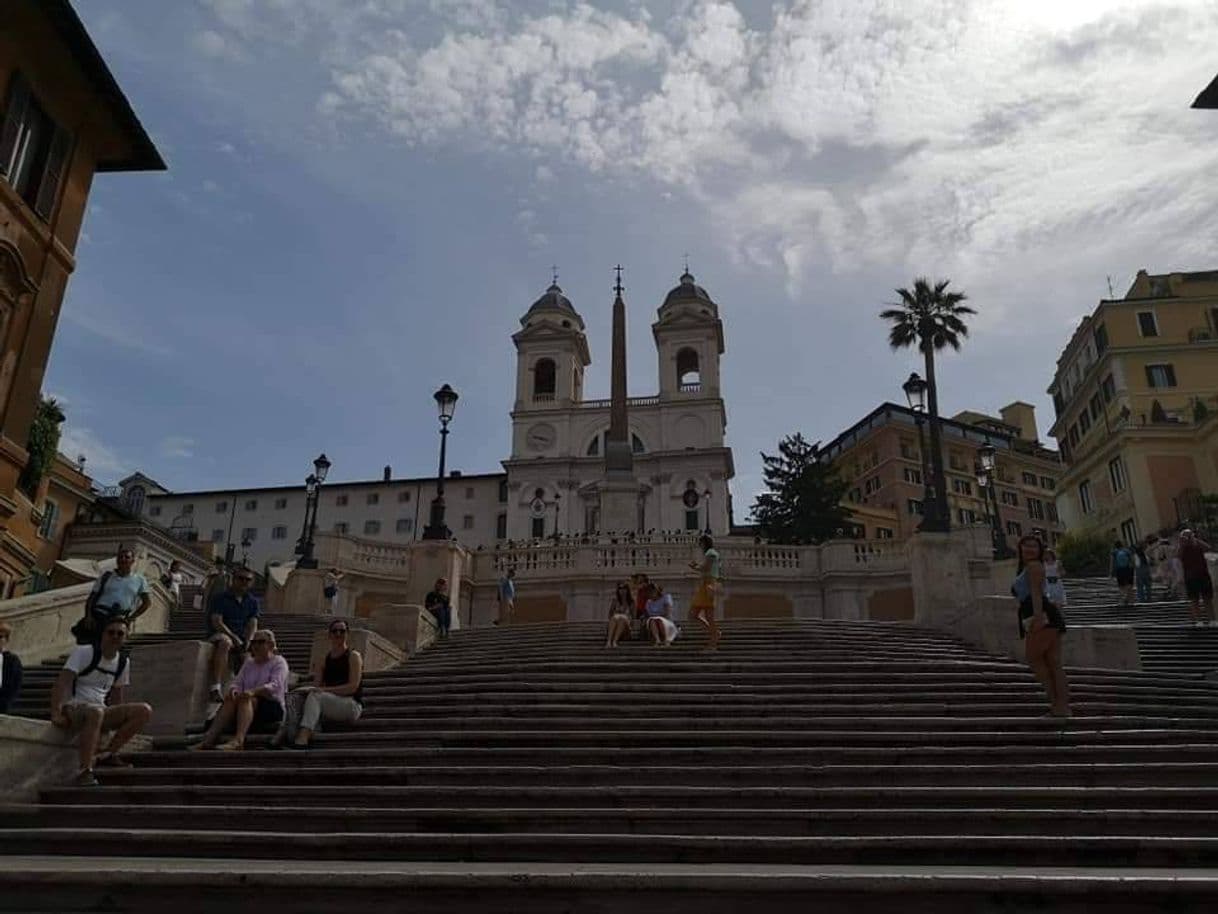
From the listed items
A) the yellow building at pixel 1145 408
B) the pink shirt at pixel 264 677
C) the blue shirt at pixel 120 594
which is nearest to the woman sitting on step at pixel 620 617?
the pink shirt at pixel 264 677

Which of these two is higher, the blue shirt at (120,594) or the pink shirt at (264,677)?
the blue shirt at (120,594)

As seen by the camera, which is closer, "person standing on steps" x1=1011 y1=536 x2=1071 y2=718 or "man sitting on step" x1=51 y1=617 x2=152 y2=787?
"man sitting on step" x1=51 y1=617 x2=152 y2=787

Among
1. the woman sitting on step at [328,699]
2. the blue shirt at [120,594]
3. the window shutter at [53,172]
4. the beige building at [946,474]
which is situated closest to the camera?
the woman sitting on step at [328,699]

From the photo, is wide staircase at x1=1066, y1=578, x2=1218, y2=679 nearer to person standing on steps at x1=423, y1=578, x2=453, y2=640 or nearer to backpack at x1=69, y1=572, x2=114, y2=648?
person standing on steps at x1=423, y1=578, x2=453, y2=640

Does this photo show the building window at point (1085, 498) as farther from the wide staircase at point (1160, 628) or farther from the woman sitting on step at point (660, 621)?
the woman sitting on step at point (660, 621)

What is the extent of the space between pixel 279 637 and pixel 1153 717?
13.7 meters

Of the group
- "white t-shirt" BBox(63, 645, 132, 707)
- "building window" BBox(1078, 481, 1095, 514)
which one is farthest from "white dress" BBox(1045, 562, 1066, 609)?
"building window" BBox(1078, 481, 1095, 514)

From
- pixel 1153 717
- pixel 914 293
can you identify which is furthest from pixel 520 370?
pixel 1153 717

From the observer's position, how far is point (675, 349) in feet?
232

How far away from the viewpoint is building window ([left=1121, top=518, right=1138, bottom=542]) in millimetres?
40438

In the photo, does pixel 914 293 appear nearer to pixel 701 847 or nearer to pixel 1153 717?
pixel 1153 717

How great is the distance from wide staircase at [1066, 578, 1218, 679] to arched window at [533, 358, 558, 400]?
5185 centimetres

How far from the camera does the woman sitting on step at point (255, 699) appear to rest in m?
8.90

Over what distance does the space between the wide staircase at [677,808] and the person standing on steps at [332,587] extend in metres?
13.0
